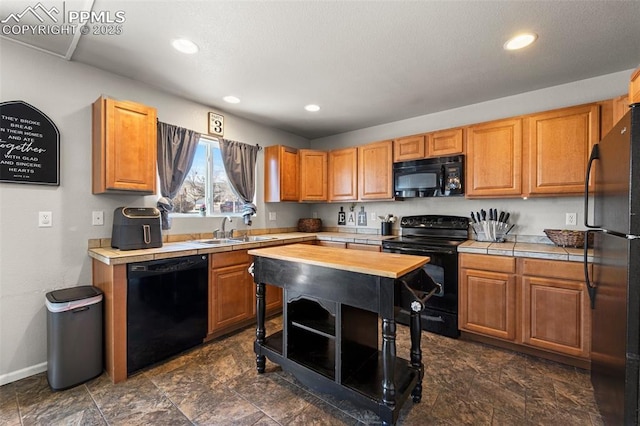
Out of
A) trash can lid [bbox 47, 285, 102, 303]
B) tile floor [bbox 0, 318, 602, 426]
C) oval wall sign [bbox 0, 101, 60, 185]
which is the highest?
oval wall sign [bbox 0, 101, 60, 185]

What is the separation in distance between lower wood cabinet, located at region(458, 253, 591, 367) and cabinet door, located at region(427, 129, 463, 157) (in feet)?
3.89

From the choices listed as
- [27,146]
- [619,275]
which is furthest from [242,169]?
[619,275]

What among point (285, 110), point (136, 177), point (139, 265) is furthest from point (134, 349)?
point (285, 110)

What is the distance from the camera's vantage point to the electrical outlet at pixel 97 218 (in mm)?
2420

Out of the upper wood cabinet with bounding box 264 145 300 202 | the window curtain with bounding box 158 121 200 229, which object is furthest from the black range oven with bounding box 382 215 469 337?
the window curtain with bounding box 158 121 200 229

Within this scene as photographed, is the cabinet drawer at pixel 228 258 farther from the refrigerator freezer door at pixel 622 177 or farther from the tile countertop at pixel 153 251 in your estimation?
the refrigerator freezer door at pixel 622 177

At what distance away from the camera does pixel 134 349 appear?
2145 mm

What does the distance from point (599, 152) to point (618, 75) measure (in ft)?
4.71

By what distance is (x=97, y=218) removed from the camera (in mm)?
2439

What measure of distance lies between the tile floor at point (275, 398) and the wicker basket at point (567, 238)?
1028 mm

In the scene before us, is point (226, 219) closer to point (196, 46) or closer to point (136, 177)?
point (136, 177)

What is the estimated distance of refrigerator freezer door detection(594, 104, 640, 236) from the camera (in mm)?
1198

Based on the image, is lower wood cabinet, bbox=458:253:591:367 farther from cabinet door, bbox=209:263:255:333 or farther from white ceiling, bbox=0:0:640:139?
cabinet door, bbox=209:263:255:333

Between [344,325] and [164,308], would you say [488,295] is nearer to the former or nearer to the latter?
[344,325]
